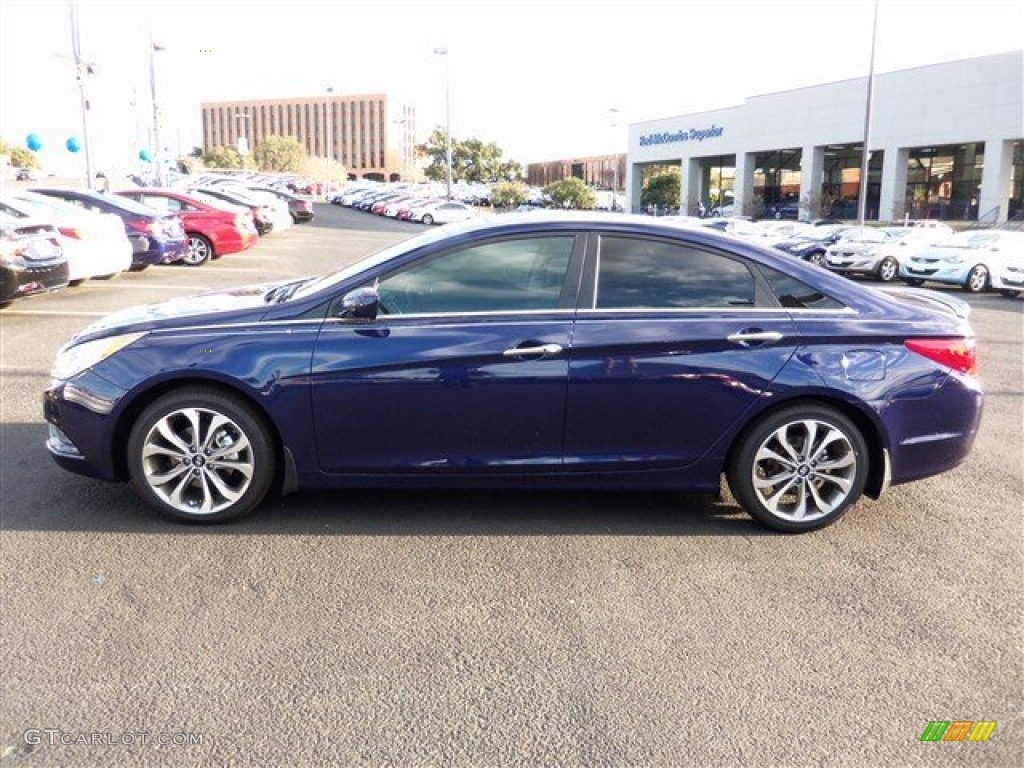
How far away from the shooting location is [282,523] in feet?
15.3

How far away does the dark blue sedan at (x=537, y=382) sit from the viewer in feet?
14.4

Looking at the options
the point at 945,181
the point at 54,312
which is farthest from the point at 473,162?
the point at 54,312

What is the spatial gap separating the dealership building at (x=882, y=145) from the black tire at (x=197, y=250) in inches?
1417

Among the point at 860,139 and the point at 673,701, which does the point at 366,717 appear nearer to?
the point at 673,701

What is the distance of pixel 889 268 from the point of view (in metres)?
21.7

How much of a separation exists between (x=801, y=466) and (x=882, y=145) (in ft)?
160

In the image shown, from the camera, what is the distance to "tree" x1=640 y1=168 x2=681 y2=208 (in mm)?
78438

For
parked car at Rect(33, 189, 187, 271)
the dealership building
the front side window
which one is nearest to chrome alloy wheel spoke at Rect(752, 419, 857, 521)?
the front side window

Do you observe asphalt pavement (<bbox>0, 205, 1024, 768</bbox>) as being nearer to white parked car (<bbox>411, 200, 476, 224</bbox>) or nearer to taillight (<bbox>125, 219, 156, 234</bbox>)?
taillight (<bbox>125, 219, 156, 234</bbox>)

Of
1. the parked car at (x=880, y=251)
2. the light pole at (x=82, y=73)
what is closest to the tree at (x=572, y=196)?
the light pole at (x=82, y=73)

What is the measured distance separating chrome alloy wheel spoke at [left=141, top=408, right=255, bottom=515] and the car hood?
1.51ft

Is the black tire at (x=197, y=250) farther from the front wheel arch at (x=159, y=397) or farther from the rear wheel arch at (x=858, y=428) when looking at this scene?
the rear wheel arch at (x=858, y=428)

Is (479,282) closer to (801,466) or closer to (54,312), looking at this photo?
(801,466)

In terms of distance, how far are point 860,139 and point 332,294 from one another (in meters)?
50.4
